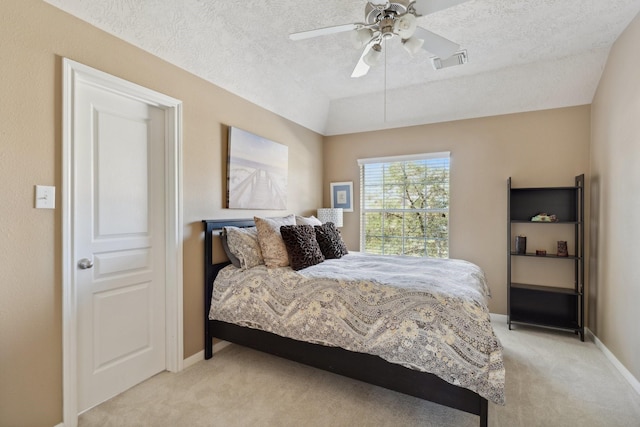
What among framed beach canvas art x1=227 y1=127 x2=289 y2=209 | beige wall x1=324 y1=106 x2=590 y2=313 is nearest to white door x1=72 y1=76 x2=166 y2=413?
framed beach canvas art x1=227 y1=127 x2=289 y2=209

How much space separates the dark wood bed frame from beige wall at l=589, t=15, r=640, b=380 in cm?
158

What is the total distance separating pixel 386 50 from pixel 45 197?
2.84 metres

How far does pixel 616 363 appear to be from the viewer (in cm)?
243

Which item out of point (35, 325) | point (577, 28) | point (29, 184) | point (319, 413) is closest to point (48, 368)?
point (35, 325)

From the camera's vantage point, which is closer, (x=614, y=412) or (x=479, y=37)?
(x=614, y=412)

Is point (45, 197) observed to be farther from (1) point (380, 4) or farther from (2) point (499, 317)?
(2) point (499, 317)

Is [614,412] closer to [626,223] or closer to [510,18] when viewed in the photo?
[626,223]

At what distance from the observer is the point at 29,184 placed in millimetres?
1581

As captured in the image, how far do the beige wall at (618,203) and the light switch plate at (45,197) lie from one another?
3816 mm

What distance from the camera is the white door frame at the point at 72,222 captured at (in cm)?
171

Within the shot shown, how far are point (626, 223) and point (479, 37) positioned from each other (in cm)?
193

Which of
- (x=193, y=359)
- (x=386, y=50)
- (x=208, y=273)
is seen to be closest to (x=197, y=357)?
(x=193, y=359)

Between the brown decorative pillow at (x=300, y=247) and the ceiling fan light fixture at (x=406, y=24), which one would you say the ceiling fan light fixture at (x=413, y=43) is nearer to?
the ceiling fan light fixture at (x=406, y=24)

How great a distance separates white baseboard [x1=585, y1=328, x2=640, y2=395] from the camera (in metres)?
2.11
